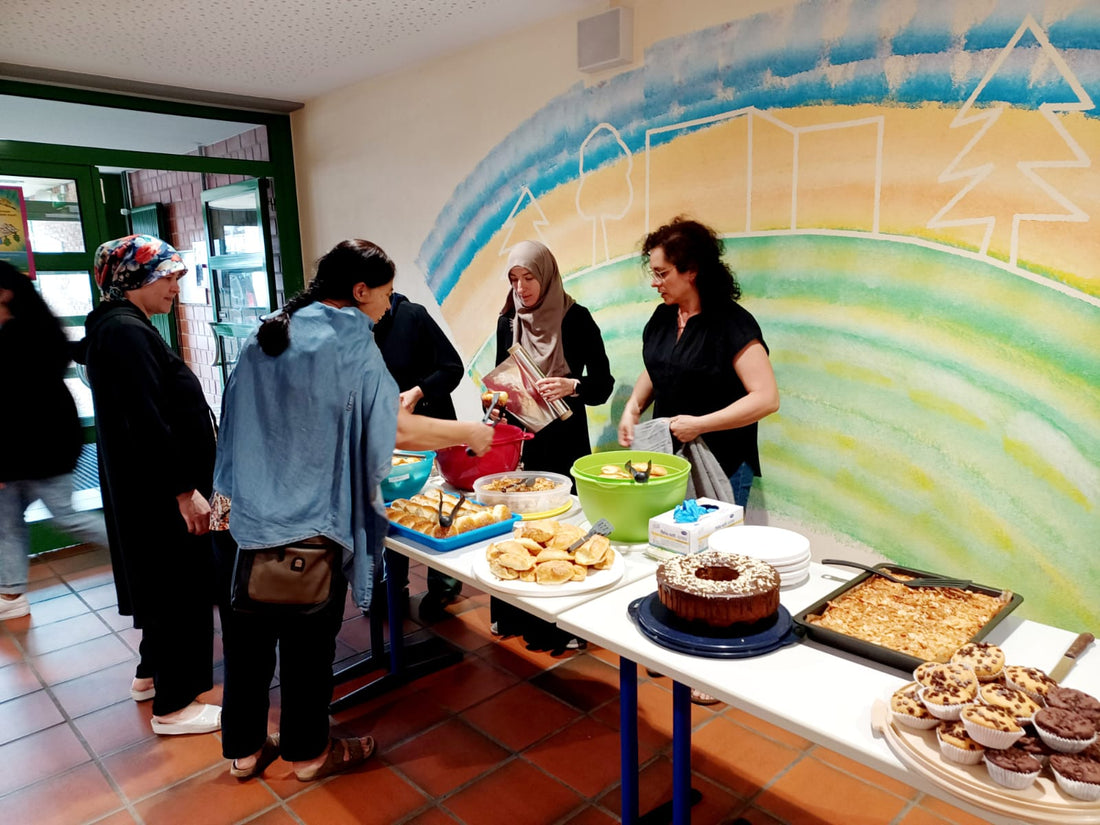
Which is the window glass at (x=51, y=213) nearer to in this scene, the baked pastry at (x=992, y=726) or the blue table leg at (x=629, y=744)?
the blue table leg at (x=629, y=744)

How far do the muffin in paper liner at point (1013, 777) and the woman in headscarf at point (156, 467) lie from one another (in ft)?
7.33

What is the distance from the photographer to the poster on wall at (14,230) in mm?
4105

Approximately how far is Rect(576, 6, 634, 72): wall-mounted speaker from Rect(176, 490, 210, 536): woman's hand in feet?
7.72

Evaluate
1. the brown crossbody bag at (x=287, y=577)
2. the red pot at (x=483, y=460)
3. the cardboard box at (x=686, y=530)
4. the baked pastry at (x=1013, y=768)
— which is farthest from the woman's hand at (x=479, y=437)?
the baked pastry at (x=1013, y=768)

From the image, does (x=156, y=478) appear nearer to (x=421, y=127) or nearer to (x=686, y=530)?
(x=686, y=530)

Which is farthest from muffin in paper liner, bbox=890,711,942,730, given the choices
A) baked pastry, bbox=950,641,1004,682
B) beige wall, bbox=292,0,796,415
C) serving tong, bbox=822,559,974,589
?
beige wall, bbox=292,0,796,415

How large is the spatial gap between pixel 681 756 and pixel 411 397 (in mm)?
1693

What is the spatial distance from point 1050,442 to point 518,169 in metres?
2.59

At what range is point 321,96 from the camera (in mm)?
4812

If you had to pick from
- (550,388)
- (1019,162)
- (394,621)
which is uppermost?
(1019,162)

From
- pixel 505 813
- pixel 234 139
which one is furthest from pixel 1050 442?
pixel 234 139

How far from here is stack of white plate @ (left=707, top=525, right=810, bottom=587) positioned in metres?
1.65

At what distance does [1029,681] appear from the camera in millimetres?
1111

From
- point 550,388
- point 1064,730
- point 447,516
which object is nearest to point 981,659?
point 1064,730
